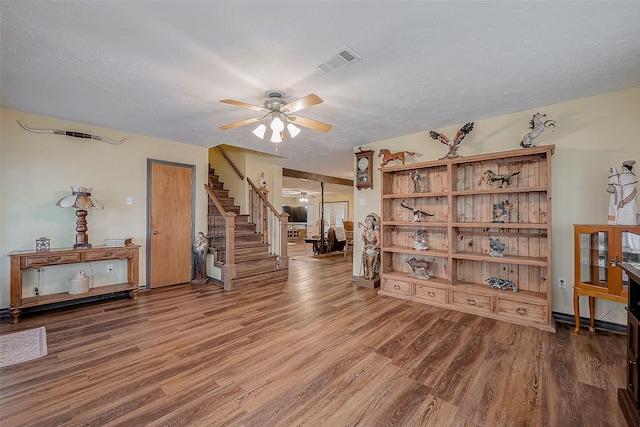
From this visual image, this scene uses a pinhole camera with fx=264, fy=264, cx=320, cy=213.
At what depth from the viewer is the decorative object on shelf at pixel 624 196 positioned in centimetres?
253

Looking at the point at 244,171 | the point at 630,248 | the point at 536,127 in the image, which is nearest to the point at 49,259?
the point at 244,171

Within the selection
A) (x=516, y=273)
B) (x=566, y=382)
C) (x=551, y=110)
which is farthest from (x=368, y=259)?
(x=551, y=110)

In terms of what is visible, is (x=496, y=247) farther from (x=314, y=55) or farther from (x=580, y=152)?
(x=314, y=55)

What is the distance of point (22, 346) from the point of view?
248cm

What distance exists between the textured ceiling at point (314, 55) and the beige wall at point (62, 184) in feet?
1.40

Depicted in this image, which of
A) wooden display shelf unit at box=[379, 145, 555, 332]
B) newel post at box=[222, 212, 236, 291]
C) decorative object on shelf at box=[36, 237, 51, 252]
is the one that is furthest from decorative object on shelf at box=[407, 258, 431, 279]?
decorative object on shelf at box=[36, 237, 51, 252]

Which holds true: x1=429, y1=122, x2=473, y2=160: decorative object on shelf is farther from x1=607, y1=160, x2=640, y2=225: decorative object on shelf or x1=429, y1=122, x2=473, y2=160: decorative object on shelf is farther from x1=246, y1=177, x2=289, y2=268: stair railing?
x1=246, y1=177, x2=289, y2=268: stair railing

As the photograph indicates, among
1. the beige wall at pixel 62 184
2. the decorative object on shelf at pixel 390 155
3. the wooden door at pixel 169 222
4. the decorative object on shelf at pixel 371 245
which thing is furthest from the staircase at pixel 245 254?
the decorative object on shelf at pixel 390 155

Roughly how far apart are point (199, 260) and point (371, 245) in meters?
3.11

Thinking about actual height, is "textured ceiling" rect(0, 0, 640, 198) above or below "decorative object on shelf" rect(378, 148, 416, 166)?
above

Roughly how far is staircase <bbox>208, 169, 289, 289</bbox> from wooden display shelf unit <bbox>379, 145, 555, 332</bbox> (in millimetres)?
2122

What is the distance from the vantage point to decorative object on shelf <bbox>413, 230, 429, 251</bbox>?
3891 millimetres

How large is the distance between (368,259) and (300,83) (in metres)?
3.07

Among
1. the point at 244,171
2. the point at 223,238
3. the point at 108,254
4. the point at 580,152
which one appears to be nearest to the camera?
the point at 580,152
